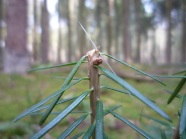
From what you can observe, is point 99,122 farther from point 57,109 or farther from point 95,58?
point 57,109

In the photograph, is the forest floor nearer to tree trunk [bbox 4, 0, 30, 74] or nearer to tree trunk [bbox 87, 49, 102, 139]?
tree trunk [bbox 4, 0, 30, 74]

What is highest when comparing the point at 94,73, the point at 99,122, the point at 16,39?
the point at 16,39

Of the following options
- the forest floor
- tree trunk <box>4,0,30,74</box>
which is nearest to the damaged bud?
the forest floor

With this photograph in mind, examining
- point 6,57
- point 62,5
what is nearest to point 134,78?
point 6,57

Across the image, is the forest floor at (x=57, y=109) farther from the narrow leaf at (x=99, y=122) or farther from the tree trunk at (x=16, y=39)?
the narrow leaf at (x=99, y=122)

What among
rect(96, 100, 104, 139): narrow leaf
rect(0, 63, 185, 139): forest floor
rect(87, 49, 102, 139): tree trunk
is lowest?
rect(0, 63, 185, 139): forest floor

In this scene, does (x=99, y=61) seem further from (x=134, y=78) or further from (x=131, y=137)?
(x=134, y=78)

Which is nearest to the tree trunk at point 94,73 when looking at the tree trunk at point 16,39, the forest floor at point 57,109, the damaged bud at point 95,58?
the damaged bud at point 95,58

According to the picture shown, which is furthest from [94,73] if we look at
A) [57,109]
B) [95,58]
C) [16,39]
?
[16,39]
